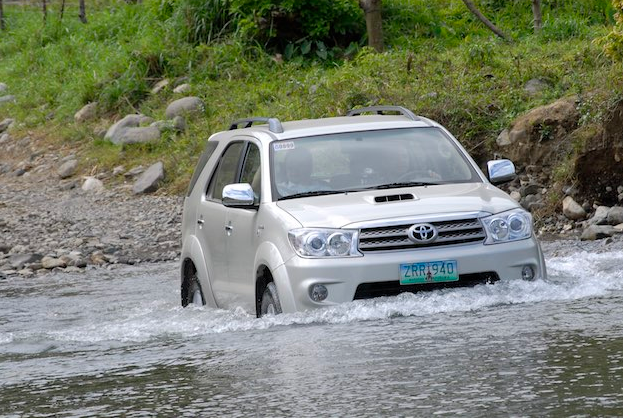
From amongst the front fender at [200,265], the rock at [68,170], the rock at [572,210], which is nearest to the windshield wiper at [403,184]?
the front fender at [200,265]

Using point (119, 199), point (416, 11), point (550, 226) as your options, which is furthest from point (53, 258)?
point (416, 11)

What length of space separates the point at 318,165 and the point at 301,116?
419 inches

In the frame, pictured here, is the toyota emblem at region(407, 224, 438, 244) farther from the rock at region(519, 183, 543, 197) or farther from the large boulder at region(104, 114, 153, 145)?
the large boulder at region(104, 114, 153, 145)

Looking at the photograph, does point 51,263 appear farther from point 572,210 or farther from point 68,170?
point 68,170

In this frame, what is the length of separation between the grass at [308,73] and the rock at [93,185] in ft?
2.64

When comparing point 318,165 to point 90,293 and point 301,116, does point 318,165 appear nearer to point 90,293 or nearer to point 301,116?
point 90,293

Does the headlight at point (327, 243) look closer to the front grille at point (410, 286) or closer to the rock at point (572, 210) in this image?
the front grille at point (410, 286)

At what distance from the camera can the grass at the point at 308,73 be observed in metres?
16.9

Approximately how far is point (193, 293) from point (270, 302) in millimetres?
2047

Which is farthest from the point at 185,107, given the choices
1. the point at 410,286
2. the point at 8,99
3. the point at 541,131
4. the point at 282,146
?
the point at 410,286

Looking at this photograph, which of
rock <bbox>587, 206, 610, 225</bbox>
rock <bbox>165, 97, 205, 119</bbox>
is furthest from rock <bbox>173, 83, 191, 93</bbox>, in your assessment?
rock <bbox>587, 206, 610, 225</bbox>

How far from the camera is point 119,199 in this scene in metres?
20.2

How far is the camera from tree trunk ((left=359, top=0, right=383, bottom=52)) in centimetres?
2220

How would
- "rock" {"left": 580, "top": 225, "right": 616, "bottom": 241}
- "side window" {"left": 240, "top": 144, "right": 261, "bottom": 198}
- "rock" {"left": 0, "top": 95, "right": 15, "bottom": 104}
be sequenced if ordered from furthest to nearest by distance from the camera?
"rock" {"left": 0, "top": 95, "right": 15, "bottom": 104}, "rock" {"left": 580, "top": 225, "right": 616, "bottom": 241}, "side window" {"left": 240, "top": 144, "right": 261, "bottom": 198}
